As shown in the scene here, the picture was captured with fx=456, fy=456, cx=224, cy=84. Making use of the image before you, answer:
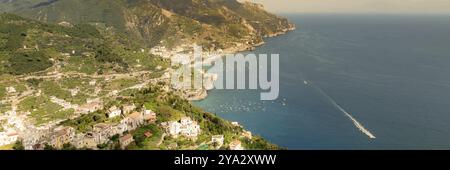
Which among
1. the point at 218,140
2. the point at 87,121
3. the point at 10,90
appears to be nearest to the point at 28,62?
the point at 10,90

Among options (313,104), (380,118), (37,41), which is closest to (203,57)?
(37,41)

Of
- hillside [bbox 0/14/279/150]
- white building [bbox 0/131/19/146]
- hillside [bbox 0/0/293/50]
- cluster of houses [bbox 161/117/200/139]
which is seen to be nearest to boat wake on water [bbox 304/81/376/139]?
hillside [bbox 0/14/279/150]

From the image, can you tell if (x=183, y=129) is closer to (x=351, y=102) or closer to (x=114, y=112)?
(x=114, y=112)

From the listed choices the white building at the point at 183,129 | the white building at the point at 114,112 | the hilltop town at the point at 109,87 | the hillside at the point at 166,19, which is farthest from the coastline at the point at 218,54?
the white building at the point at 183,129

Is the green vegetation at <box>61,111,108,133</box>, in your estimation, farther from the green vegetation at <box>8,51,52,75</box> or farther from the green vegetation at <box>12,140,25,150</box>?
the green vegetation at <box>8,51,52,75</box>
